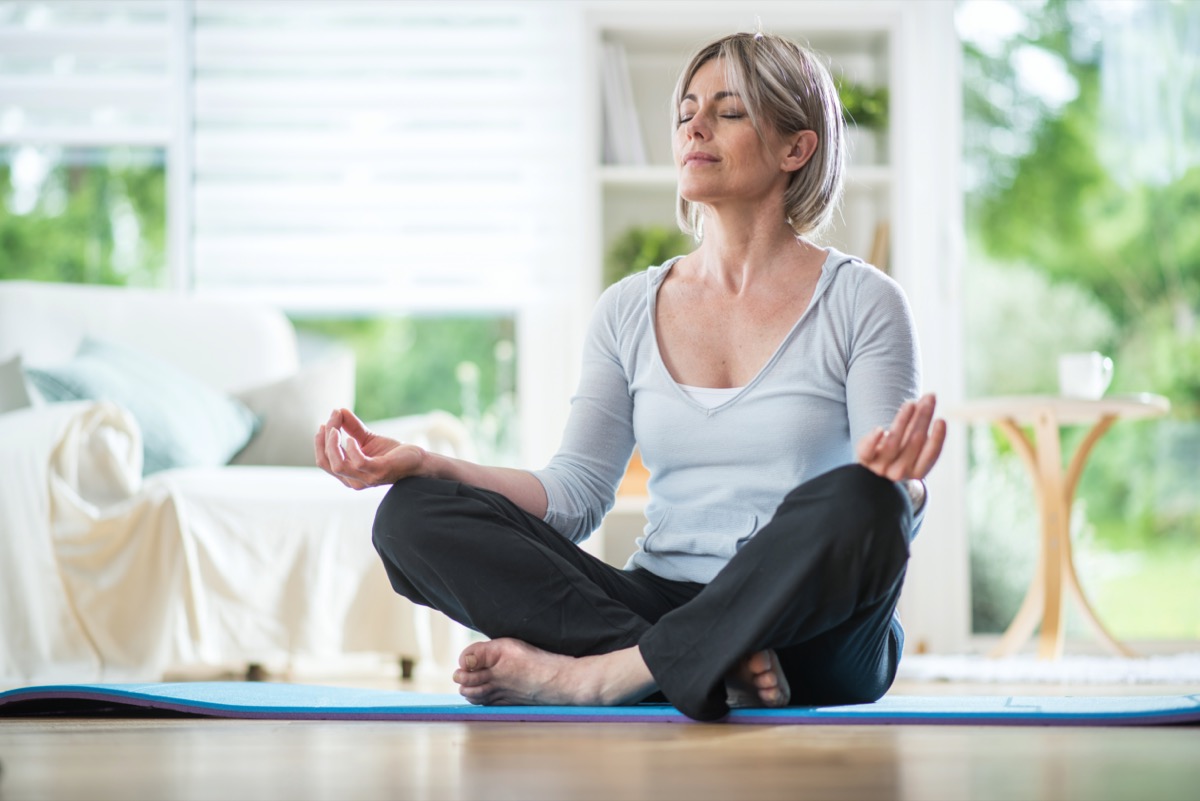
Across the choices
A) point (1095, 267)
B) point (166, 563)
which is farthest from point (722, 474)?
point (1095, 267)

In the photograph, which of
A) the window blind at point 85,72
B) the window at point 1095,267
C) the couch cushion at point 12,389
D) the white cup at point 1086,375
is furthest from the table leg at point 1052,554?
the window blind at point 85,72

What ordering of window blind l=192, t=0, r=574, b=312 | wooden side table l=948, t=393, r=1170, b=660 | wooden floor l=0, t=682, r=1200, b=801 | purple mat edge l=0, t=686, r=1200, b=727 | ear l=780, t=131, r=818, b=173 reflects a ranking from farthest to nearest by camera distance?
Answer: window blind l=192, t=0, r=574, b=312 → wooden side table l=948, t=393, r=1170, b=660 → ear l=780, t=131, r=818, b=173 → purple mat edge l=0, t=686, r=1200, b=727 → wooden floor l=0, t=682, r=1200, b=801

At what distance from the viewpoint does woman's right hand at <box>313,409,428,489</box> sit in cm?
175

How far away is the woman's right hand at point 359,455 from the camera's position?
1751 mm

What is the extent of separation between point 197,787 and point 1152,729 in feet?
3.42

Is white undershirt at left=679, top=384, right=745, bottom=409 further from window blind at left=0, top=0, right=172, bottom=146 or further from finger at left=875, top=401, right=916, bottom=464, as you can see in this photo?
window blind at left=0, top=0, right=172, bottom=146

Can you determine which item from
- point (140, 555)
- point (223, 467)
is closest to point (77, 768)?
point (140, 555)

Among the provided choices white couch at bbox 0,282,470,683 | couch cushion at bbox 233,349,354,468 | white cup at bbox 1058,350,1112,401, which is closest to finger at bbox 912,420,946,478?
white couch at bbox 0,282,470,683

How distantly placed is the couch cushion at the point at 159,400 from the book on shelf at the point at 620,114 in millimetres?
1347

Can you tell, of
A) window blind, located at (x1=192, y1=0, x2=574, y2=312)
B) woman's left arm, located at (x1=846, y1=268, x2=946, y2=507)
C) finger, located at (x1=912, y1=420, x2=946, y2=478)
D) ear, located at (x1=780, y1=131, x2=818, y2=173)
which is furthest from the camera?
window blind, located at (x1=192, y1=0, x2=574, y2=312)

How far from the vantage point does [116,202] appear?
15.7 ft

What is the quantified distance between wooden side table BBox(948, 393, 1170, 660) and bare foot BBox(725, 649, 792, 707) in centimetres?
189

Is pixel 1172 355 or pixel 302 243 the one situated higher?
pixel 302 243

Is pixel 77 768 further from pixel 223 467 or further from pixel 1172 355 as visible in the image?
pixel 1172 355
